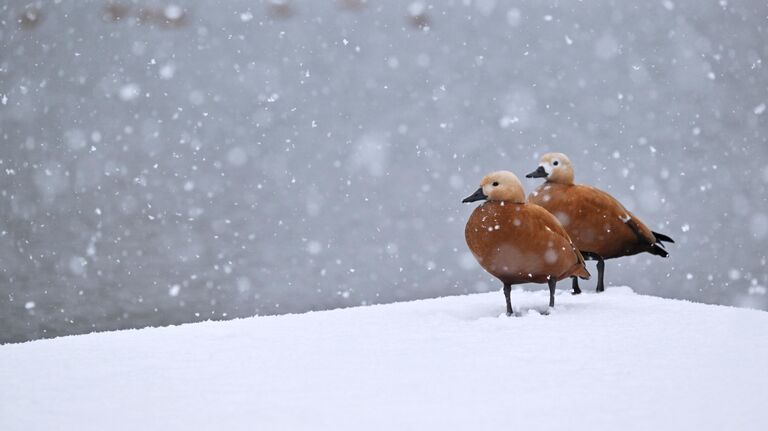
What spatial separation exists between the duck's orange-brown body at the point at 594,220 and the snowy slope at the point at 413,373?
314mm

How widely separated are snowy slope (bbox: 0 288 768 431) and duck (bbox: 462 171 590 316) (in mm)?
178

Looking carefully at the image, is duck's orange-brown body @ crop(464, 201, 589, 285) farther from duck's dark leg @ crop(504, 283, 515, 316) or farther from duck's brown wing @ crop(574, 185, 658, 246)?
duck's brown wing @ crop(574, 185, 658, 246)

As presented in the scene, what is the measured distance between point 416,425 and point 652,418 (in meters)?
0.51

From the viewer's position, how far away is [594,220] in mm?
2992

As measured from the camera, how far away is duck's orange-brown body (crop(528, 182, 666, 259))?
2.98 metres

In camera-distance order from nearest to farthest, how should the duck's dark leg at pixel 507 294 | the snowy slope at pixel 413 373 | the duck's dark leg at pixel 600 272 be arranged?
the snowy slope at pixel 413 373
the duck's dark leg at pixel 507 294
the duck's dark leg at pixel 600 272

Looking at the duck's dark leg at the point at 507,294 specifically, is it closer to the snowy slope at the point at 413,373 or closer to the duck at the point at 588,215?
the snowy slope at the point at 413,373

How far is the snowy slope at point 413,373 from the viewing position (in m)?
1.64

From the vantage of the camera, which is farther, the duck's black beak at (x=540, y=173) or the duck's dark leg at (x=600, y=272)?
the duck's dark leg at (x=600, y=272)

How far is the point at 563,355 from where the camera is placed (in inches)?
82.5

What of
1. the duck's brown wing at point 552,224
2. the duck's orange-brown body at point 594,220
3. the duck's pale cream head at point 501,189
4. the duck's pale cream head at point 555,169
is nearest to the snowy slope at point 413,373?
the duck's brown wing at point 552,224

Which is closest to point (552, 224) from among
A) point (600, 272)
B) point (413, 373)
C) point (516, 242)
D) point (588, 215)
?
point (516, 242)

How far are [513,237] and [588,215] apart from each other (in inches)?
24.2

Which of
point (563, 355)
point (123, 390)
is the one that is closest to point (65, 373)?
point (123, 390)
